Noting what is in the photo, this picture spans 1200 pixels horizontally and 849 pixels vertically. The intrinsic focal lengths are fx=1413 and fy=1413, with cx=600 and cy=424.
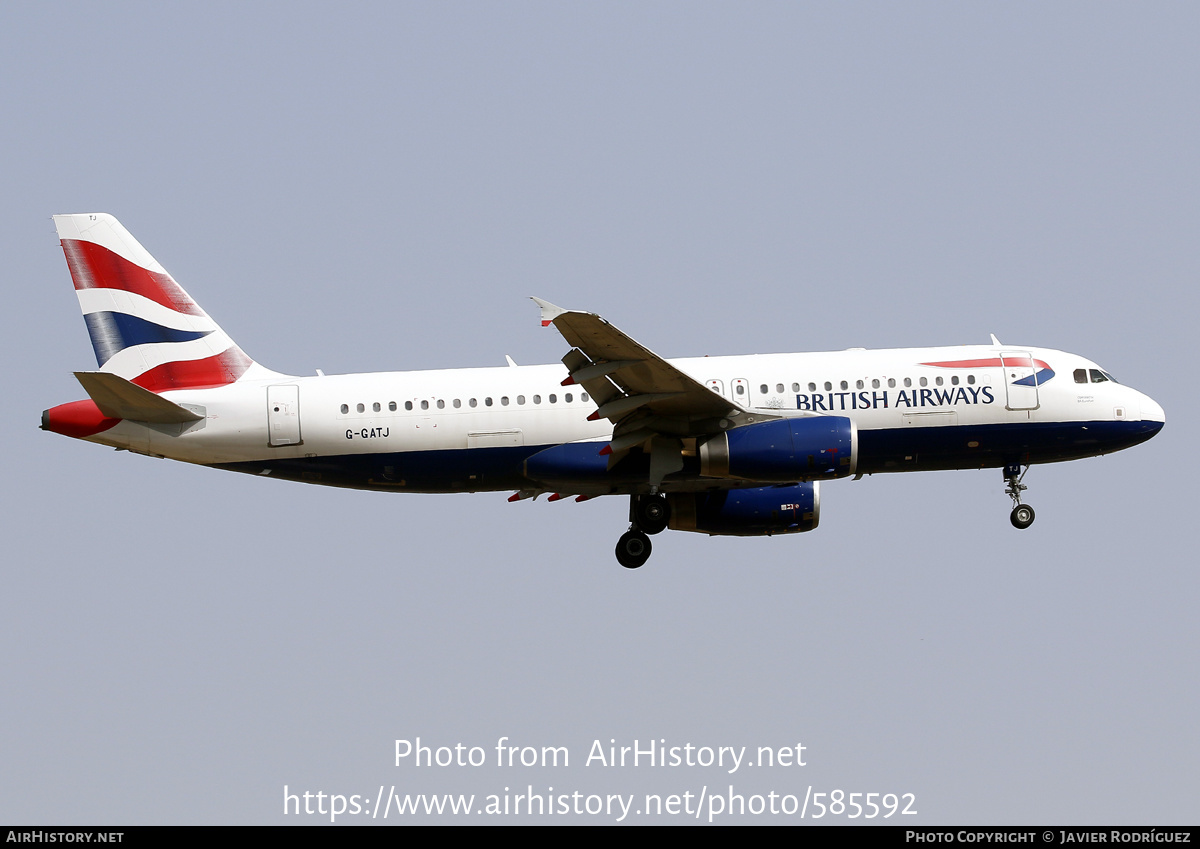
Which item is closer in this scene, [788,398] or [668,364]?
[668,364]

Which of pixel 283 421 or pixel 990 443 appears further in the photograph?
pixel 990 443

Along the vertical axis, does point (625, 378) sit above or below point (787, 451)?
above

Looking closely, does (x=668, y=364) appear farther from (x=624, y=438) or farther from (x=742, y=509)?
(x=742, y=509)

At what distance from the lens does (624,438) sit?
34062 millimetres

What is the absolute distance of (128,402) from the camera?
33375 mm

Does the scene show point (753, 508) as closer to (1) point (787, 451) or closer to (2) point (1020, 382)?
(1) point (787, 451)

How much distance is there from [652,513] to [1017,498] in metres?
9.59

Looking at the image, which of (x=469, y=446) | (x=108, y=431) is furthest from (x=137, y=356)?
(x=469, y=446)

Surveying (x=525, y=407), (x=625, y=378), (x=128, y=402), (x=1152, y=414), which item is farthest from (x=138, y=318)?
(x=1152, y=414)

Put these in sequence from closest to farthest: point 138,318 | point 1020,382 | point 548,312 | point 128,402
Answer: point 548,312 → point 128,402 → point 1020,382 → point 138,318

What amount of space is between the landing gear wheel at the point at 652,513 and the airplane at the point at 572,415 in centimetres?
5

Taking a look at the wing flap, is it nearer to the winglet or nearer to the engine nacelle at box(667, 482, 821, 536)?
the winglet

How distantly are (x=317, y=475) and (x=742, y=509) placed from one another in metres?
11.1

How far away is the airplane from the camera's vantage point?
3341 centimetres
